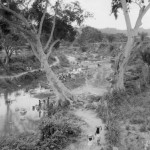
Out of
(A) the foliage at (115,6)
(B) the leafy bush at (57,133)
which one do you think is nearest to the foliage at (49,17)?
(A) the foliage at (115,6)

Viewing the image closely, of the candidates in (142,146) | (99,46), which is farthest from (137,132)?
(99,46)

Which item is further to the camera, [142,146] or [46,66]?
[46,66]

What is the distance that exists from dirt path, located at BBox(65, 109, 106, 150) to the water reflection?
8.21 feet

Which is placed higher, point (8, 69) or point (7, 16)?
point (7, 16)

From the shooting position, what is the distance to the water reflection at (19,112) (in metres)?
11.3

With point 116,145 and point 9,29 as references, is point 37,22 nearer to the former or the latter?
point 9,29

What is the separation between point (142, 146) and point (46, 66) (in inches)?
299

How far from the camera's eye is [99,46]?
62.1 metres

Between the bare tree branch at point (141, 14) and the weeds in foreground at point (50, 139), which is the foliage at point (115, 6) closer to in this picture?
the bare tree branch at point (141, 14)

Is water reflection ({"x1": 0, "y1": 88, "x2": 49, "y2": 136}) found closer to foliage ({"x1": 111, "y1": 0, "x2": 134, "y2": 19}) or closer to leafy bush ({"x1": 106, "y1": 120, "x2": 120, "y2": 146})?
leafy bush ({"x1": 106, "y1": 120, "x2": 120, "y2": 146})

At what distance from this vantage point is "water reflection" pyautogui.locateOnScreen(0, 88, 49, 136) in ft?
37.0

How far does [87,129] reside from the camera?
902 centimetres

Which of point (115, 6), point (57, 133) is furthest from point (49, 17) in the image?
point (57, 133)

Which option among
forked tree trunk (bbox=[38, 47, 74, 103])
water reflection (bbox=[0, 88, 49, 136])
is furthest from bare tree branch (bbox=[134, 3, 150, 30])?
water reflection (bbox=[0, 88, 49, 136])
